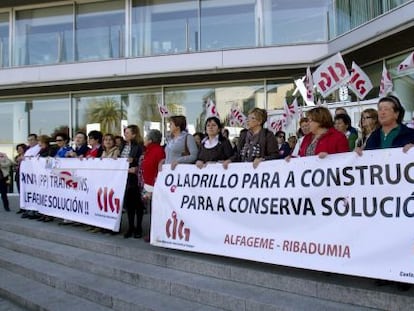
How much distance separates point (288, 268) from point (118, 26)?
1245cm

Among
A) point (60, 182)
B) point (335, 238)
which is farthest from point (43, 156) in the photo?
point (335, 238)

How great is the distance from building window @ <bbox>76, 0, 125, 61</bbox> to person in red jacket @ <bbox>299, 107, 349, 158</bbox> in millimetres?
11049

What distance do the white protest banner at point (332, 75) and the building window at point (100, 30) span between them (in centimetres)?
870

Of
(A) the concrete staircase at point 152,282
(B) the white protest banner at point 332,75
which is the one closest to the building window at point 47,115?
(A) the concrete staircase at point 152,282

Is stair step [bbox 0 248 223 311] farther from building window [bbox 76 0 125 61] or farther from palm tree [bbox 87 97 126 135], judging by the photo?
building window [bbox 76 0 125 61]

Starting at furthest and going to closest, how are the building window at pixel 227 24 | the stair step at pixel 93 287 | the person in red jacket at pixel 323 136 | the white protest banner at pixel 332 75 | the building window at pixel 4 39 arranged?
the building window at pixel 4 39 < the building window at pixel 227 24 < the white protest banner at pixel 332 75 < the stair step at pixel 93 287 < the person in red jacket at pixel 323 136

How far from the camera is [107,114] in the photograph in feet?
53.4

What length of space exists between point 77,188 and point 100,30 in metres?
9.16

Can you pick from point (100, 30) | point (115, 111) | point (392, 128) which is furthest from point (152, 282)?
point (100, 30)

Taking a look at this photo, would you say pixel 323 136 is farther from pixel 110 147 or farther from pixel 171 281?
pixel 110 147

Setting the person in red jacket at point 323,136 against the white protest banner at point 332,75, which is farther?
the white protest banner at point 332,75

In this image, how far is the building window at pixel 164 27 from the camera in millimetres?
14531

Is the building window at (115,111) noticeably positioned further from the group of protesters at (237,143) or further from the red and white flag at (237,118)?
the group of protesters at (237,143)

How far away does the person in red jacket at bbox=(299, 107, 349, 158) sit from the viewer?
15.7ft
